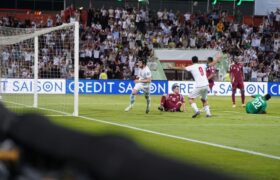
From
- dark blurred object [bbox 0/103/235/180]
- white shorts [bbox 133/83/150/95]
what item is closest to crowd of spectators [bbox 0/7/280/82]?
white shorts [bbox 133/83/150/95]

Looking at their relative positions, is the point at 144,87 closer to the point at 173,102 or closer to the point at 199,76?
the point at 173,102

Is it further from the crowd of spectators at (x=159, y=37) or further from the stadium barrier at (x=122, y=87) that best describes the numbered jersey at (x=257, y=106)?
the crowd of spectators at (x=159, y=37)

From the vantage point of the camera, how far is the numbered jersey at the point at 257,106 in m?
24.2

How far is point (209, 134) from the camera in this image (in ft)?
53.0

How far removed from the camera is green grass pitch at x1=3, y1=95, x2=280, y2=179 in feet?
35.7

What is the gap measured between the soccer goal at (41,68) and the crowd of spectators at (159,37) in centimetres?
464

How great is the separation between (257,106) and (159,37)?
24.9 metres

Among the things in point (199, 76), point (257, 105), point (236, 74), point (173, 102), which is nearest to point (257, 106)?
point (257, 105)

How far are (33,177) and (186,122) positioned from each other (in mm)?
17995

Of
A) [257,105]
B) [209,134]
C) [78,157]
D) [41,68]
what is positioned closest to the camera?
[78,157]

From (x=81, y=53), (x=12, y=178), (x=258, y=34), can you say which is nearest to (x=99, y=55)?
(x=81, y=53)

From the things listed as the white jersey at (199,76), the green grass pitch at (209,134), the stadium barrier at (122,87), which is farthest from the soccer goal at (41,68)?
the white jersey at (199,76)

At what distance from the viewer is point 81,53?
1762 inches

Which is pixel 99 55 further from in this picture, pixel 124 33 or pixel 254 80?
pixel 254 80
